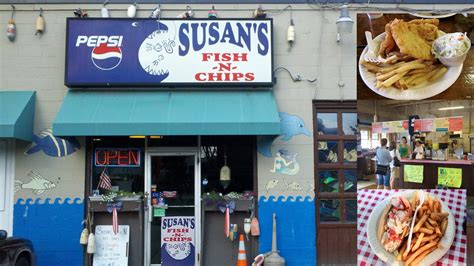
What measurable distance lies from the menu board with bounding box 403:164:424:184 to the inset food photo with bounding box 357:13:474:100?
0.80 m

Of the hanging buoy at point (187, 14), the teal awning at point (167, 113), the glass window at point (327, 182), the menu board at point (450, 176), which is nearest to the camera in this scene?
the menu board at point (450, 176)

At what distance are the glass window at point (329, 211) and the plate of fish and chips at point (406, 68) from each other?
3.38m

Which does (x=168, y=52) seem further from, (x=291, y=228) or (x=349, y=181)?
(x=349, y=181)

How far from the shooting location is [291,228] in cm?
810

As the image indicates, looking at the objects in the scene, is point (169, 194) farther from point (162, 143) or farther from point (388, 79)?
point (388, 79)

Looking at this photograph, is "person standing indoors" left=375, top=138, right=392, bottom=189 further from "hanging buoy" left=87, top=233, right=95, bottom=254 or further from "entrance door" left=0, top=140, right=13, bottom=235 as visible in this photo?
"entrance door" left=0, top=140, right=13, bottom=235

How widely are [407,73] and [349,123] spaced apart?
3151 millimetres

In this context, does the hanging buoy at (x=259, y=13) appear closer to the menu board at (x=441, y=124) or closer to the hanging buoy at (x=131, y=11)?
the hanging buoy at (x=131, y=11)

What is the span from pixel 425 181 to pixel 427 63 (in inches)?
54.8

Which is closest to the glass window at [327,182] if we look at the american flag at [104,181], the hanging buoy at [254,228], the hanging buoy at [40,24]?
the hanging buoy at [254,228]

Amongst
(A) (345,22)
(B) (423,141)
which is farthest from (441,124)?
(A) (345,22)

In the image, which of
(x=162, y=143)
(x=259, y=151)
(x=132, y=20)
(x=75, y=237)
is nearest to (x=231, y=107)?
(x=259, y=151)

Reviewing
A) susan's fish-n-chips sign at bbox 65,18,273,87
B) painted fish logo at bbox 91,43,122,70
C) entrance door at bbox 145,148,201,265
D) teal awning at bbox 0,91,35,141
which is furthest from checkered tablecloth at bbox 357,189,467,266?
teal awning at bbox 0,91,35,141

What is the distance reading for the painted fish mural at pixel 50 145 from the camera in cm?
806
